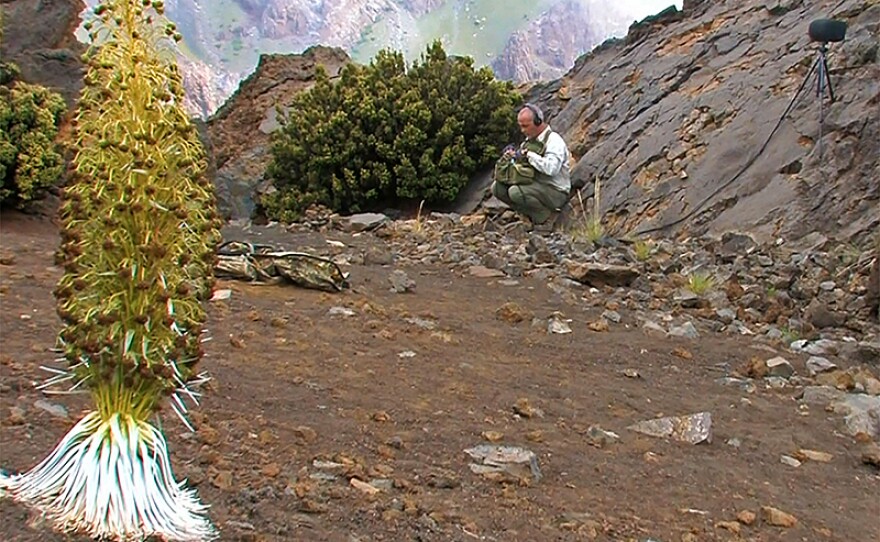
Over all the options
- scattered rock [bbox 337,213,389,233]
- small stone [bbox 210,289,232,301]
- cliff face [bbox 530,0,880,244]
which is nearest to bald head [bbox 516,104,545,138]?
cliff face [bbox 530,0,880,244]

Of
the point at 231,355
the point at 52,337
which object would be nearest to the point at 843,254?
the point at 231,355

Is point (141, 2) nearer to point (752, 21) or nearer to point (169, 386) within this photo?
point (169, 386)

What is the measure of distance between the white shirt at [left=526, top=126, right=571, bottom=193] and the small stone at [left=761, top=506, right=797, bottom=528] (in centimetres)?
737

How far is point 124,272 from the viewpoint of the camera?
2164 mm

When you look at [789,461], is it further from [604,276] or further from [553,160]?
[553,160]

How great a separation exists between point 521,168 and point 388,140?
465 centimetres

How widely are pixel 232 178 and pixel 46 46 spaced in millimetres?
6299

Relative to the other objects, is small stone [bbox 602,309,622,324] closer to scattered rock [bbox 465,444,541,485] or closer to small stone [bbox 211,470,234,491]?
scattered rock [bbox 465,444,541,485]

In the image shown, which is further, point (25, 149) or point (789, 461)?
point (25, 149)

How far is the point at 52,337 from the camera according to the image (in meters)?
A: 4.55

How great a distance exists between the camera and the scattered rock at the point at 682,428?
14.2 ft

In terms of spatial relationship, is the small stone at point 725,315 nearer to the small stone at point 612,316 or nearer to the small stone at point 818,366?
the small stone at point 612,316

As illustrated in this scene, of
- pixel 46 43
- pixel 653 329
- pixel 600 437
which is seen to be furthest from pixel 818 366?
pixel 46 43

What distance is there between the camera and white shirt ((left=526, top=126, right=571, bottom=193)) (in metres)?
10.6
